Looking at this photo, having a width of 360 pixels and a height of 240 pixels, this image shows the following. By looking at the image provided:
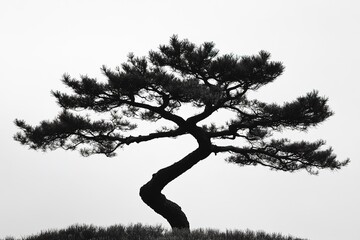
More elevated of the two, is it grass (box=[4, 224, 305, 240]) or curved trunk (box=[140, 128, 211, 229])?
curved trunk (box=[140, 128, 211, 229])

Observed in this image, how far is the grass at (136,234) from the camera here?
7.88 m

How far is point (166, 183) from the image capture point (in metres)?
9.45

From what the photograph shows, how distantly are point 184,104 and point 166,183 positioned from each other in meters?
1.86

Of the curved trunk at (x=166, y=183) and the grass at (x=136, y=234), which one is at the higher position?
the curved trunk at (x=166, y=183)

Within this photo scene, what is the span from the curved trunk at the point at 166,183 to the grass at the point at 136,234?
2.17ft

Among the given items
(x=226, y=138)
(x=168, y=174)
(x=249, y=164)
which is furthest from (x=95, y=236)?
(x=249, y=164)

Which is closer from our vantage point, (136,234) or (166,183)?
(136,234)

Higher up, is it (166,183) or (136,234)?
(166,183)

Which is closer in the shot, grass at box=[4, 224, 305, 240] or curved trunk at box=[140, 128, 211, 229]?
grass at box=[4, 224, 305, 240]

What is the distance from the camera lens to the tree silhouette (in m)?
8.34

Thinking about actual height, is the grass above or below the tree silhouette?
below

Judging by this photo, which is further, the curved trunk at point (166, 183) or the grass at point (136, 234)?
the curved trunk at point (166, 183)

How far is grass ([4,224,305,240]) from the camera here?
7.88 metres

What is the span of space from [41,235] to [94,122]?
101 inches
